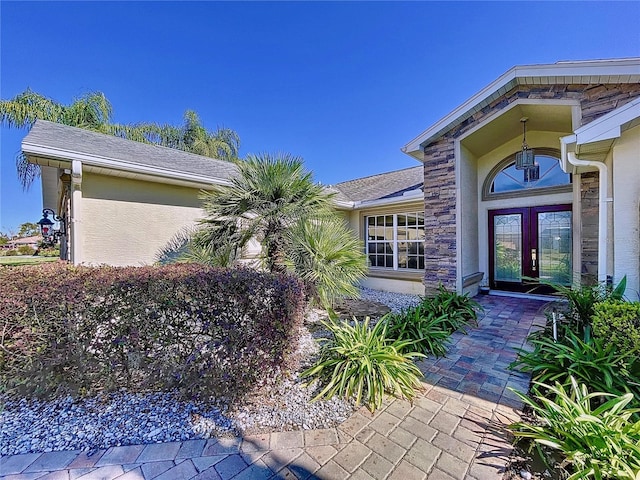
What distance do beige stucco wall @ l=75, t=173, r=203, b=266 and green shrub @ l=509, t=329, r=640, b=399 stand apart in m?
7.71

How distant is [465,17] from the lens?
6.69m

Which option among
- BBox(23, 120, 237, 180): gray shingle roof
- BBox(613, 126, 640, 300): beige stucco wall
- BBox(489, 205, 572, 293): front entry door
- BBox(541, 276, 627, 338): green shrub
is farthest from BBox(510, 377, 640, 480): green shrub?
BBox(23, 120, 237, 180): gray shingle roof

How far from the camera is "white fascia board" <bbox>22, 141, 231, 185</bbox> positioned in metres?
5.18

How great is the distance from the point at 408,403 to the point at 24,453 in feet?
11.9

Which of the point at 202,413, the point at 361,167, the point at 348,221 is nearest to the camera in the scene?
the point at 202,413

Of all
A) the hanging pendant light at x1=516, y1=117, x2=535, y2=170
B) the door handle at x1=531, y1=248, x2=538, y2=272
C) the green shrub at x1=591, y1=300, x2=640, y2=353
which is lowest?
the green shrub at x1=591, y1=300, x2=640, y2=353

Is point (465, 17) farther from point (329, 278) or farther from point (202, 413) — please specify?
point (202, 413)

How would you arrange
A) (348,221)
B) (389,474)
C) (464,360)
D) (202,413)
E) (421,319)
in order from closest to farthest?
(389,474)
(202,413)
(464,360)
(421,319)
(348,221)

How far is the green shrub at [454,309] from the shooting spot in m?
5.38

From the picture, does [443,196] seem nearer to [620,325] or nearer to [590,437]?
[620,325]

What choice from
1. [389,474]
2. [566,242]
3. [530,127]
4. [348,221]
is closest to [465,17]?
[530,127]

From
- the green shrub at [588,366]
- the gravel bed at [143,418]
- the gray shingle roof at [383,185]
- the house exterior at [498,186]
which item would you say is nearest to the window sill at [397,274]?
the house exterior at [498,186]

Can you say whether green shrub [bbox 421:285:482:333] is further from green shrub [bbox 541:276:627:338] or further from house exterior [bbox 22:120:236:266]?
house exterior [bbox 22:120:236:266]

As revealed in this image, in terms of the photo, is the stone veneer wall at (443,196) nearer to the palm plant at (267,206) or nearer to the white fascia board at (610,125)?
the white fascia board at (610,125)
